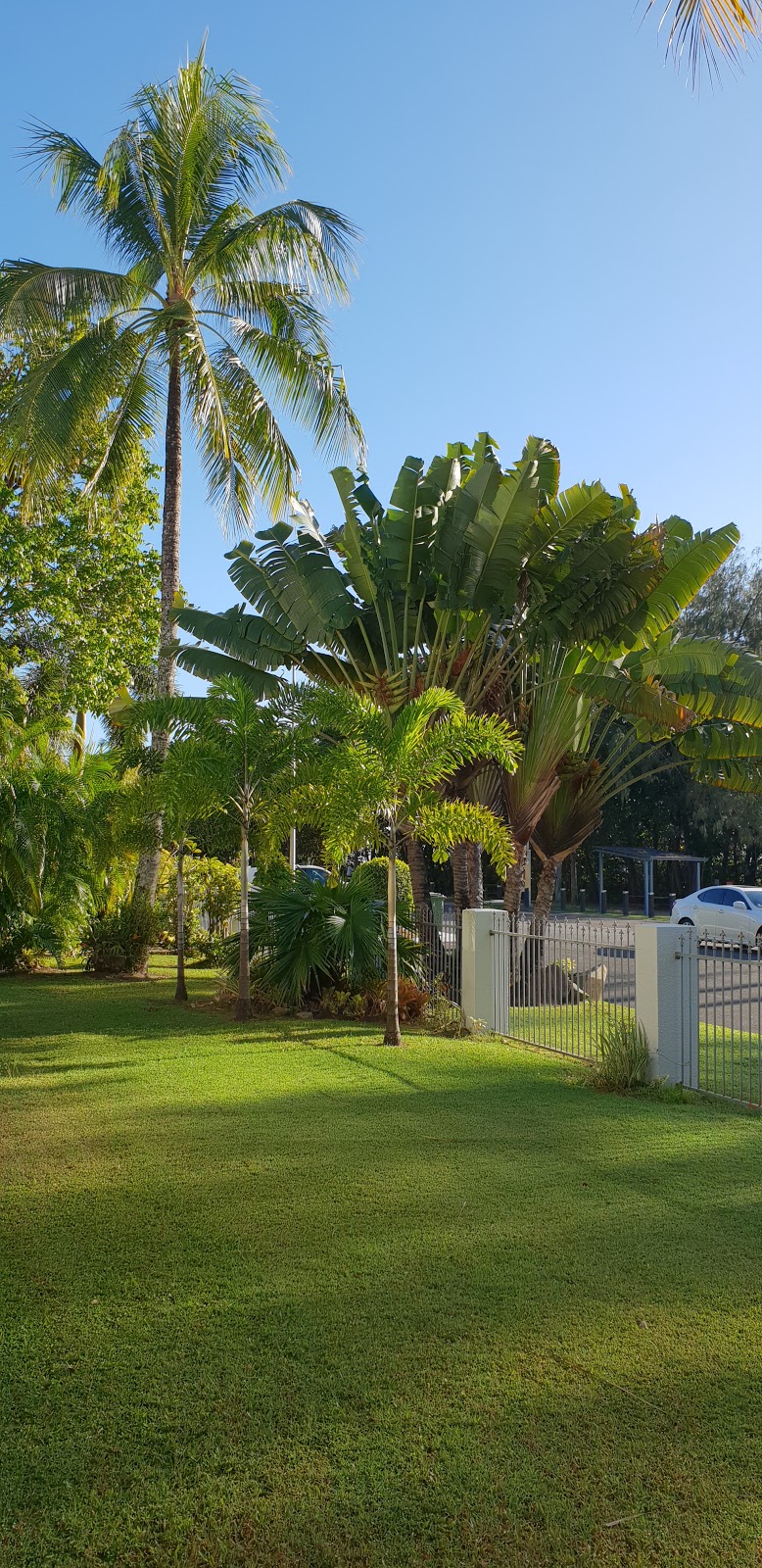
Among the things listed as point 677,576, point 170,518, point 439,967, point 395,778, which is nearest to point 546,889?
point 439,967

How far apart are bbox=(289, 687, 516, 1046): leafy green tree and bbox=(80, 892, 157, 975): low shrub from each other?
234 inches

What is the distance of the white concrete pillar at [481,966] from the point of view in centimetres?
1277

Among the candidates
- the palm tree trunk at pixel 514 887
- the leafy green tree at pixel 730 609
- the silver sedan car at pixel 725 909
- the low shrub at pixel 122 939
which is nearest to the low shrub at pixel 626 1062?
the palm tree trunk at pixel 514 887

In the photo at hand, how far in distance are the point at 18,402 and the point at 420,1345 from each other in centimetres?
1671

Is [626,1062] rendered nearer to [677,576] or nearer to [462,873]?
[462,873]

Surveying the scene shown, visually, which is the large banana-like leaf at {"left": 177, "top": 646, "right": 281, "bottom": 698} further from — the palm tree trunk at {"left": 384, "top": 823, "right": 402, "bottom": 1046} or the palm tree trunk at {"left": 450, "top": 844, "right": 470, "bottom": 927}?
the palm tree trunk at {"left": 384, "top": 823, "right": 402, "bottom": 1046}

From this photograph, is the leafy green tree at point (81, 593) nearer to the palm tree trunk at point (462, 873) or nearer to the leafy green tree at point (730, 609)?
the palm tree trunk at point (462, 873)

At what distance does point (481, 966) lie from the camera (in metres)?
12.9

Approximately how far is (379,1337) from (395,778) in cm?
743

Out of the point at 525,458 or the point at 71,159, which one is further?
the point at 71,159

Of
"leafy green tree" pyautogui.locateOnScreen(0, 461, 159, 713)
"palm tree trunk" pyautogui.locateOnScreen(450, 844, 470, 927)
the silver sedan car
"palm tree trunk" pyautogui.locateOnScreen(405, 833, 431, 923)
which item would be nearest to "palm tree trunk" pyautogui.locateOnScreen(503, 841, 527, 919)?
"palm tree trunk" pyautogui.locateOnScreen(450, 844, 470, 927)

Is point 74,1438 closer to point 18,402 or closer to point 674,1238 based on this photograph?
point 674,1238

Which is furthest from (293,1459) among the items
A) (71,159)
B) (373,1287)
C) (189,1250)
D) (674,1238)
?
(71,159)

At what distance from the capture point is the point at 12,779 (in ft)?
54.8
